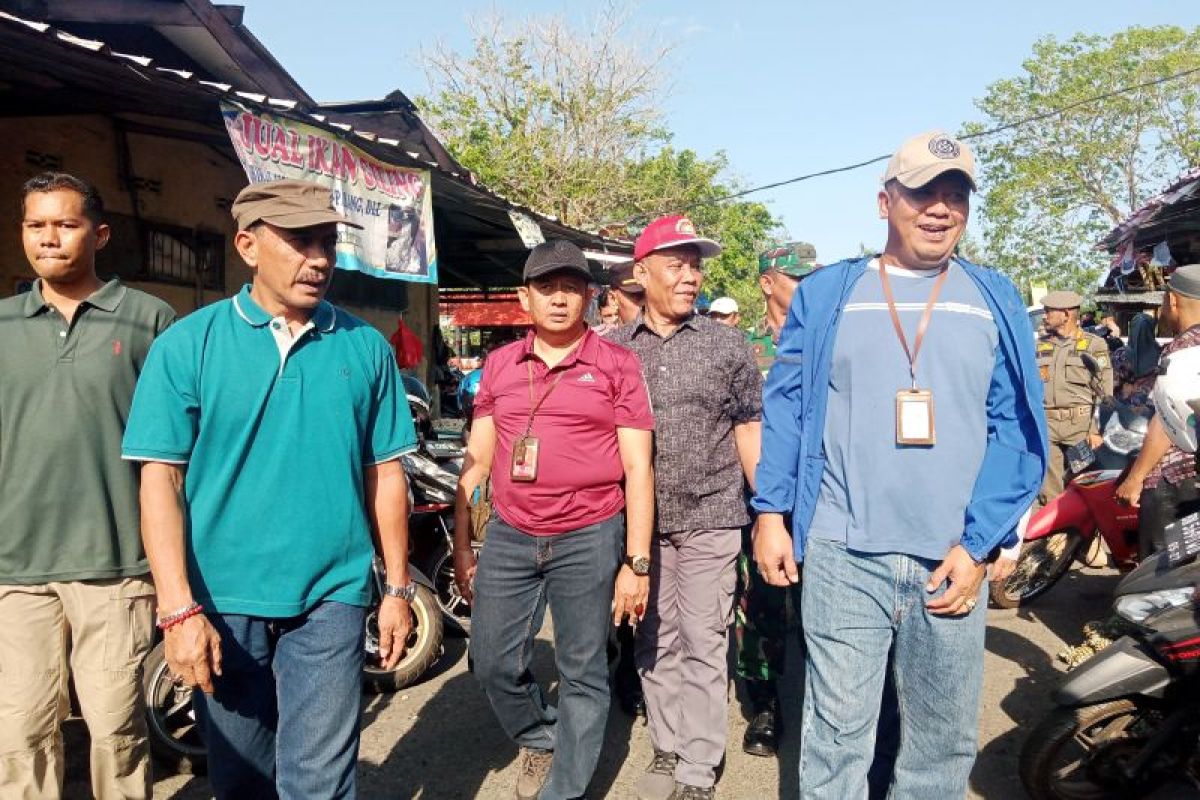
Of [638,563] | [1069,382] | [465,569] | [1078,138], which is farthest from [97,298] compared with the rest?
[1078,138]

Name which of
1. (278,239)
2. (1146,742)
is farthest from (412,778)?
(1146,742)

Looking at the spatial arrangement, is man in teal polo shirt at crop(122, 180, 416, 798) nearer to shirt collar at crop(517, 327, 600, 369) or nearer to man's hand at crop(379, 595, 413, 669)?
man's hand at crop(379, 595, 413, 669)

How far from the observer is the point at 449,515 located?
519 centimetres

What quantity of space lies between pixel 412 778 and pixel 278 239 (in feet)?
7.53

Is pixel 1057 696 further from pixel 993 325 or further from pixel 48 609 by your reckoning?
pixel 48 609

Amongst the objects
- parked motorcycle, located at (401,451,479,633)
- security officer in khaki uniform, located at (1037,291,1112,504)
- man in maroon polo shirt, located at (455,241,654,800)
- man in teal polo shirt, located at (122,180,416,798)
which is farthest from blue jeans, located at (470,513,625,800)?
security officer in khaki uniform, located at (1037,291,1112,504)

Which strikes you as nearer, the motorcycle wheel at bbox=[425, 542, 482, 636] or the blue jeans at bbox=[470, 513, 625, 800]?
the blue jeans at bbox=[470, 513, 625, 800]

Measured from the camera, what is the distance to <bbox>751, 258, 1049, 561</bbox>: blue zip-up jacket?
7.48 ft

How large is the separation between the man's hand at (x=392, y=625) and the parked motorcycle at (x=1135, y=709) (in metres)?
2.22

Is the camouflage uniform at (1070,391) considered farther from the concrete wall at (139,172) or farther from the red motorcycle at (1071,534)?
the concrete wall at (139,172)

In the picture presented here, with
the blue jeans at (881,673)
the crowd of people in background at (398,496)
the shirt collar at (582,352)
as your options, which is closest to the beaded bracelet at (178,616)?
the crowd of people in background at (398,496)

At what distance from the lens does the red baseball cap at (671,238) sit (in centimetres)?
352

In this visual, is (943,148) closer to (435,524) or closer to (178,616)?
(178,616)

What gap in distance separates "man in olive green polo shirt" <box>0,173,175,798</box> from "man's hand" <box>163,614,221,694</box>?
72cm
